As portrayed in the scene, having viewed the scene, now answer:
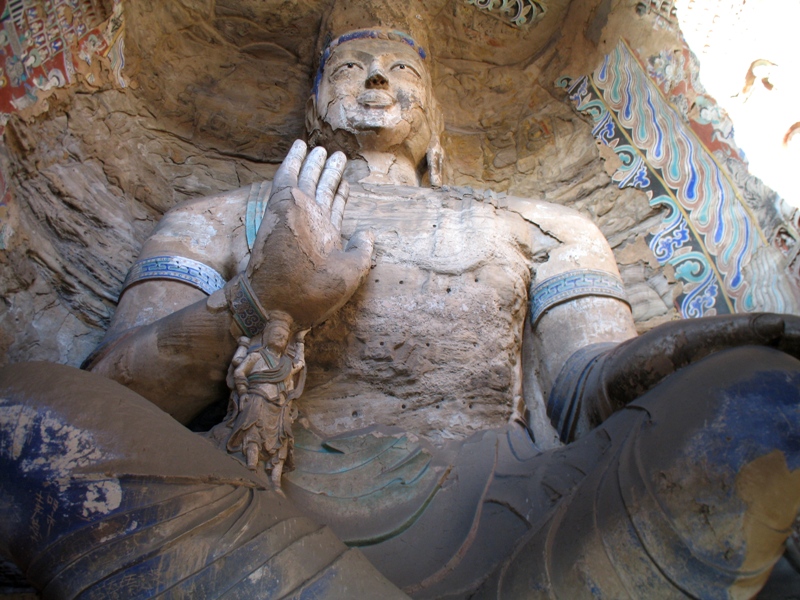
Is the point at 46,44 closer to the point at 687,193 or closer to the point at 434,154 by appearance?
the point at 434,154

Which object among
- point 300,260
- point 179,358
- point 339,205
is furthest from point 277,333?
point 339,205

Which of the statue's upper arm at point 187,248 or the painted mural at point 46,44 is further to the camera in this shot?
the painted mural at point 46,44

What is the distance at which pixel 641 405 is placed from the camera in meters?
1.98

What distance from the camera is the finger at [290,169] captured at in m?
2.75

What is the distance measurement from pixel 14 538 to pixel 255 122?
3379mm

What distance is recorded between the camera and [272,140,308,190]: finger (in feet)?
9.04

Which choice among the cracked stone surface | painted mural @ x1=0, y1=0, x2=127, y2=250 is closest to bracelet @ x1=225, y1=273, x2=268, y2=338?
the cracked stone surface

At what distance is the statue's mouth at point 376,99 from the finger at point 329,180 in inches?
29.8

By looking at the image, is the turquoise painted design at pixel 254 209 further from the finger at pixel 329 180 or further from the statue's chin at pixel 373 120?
the statue's chin at pixel 373 120

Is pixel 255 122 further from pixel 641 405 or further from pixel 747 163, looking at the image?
pixel 641 405

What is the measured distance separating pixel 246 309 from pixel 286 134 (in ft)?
7.72

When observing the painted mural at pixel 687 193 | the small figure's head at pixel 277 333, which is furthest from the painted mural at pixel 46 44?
the painted mural at pixel 687 193

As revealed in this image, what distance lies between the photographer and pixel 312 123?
4121mm

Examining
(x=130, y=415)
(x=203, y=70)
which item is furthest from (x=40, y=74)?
(x=130, y=415)
